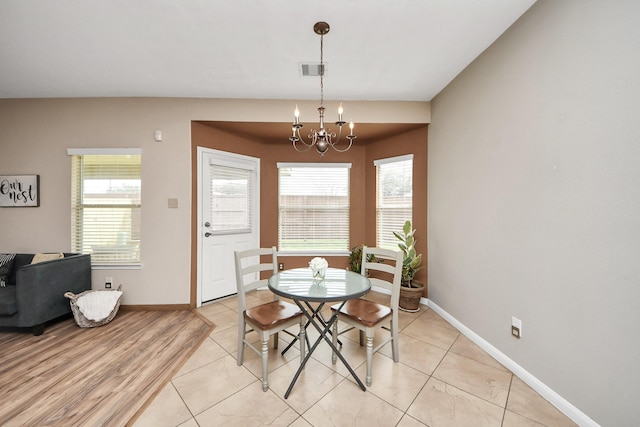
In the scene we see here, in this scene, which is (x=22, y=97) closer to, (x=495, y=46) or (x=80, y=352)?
(x=80, y=352)

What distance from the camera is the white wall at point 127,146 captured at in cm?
294

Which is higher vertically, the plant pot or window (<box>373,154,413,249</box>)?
window (<box>373,154,413,249</box>)

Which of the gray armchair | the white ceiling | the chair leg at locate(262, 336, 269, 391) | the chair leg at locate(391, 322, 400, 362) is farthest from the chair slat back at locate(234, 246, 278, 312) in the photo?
the gray armchair

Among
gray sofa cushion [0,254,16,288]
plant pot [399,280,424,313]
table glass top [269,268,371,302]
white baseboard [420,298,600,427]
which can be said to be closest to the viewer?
white baseboard [420,298,600,427]

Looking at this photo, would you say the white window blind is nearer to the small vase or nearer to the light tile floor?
the light tile floor

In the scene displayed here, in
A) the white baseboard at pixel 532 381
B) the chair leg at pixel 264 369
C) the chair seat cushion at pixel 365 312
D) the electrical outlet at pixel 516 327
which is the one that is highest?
the chair seat cushion at pixel 365 312

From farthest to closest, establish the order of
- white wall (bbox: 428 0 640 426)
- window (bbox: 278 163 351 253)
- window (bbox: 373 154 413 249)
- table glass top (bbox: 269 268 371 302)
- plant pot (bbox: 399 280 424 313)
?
window (bbox: 278 163 351 253) < window (bbox: 373 154 413 249) < plant pot (bbox: 399 280 424 313) < table glass top (bbox: 269 268 371 302) < white wall (bbox: 428 0 640 426)

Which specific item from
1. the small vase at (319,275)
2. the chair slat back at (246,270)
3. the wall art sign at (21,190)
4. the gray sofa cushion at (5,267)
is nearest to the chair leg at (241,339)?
the chair slat back at (246,270)

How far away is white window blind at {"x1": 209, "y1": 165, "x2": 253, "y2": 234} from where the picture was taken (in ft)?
10.8

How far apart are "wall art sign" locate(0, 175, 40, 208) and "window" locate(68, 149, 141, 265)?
456 millimetres

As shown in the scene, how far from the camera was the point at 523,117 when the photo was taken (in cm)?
176

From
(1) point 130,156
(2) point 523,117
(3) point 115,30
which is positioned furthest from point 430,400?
(1) point 130,156

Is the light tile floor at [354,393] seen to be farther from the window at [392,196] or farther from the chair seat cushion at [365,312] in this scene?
the window at [392,196]

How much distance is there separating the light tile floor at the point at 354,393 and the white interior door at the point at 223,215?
1.25 m
